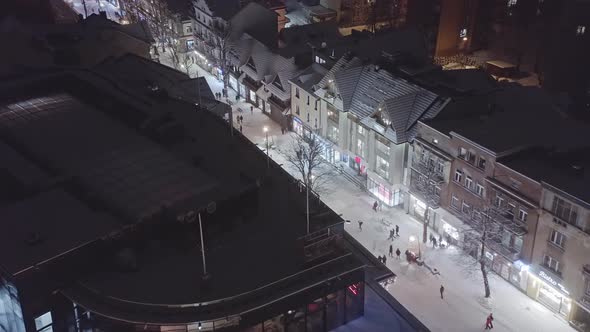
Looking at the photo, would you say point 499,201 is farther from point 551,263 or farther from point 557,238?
point 551,263

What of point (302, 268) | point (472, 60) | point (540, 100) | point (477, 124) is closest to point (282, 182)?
point (302, 268)

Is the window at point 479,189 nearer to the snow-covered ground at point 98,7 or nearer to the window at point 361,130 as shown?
the window at point 361,130

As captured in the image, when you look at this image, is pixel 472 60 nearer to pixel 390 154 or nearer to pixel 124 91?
pixel 390 154

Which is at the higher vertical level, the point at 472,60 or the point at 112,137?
the point at 112,137

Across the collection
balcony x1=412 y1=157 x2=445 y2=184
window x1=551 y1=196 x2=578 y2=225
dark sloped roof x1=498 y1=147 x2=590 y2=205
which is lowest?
balcony x1=412 y1=157 x2=445 y2=184

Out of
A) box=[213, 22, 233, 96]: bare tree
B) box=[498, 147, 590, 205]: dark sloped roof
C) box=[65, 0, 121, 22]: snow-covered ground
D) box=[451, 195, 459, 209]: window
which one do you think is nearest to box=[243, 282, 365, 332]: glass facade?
box=[498, 147, 590, 205]: dark sloped roof

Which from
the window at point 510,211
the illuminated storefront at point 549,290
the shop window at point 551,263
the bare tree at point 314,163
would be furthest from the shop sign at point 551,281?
the bare tree at point 314,163

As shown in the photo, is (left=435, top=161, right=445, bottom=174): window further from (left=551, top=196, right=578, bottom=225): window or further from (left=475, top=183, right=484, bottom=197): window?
(left=551, top=196, right=578, bottom=225): window
